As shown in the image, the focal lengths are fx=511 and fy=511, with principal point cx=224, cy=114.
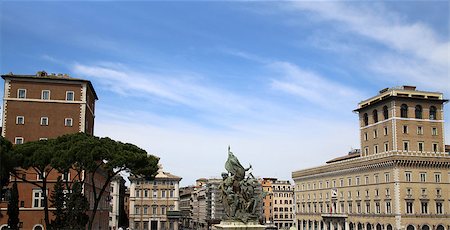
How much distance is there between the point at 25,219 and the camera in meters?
49.3

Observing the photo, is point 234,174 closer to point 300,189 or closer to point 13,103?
point 13,103

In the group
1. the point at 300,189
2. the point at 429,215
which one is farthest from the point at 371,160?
the point at 300,189

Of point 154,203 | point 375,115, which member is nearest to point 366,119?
point 375,115

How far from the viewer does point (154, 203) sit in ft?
335

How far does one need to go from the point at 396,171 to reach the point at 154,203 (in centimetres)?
4986

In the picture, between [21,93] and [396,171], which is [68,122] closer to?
[21,93]

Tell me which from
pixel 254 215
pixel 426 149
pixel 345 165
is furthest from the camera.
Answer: pixel 345 165

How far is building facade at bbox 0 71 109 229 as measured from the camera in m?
50.2

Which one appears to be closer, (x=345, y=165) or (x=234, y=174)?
(x=234, y=174)

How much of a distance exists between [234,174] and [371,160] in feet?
180

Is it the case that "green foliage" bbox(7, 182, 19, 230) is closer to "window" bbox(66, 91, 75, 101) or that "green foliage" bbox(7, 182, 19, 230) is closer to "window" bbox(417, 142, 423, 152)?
"window" bbox(66, 91, 75, 101)

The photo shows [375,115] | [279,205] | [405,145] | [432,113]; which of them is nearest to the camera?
[405,145]

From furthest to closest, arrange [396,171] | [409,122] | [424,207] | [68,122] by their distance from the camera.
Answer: [409,122] → [396,171] → [424,207] → [68,122]

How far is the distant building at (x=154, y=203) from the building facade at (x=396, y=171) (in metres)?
30.9
